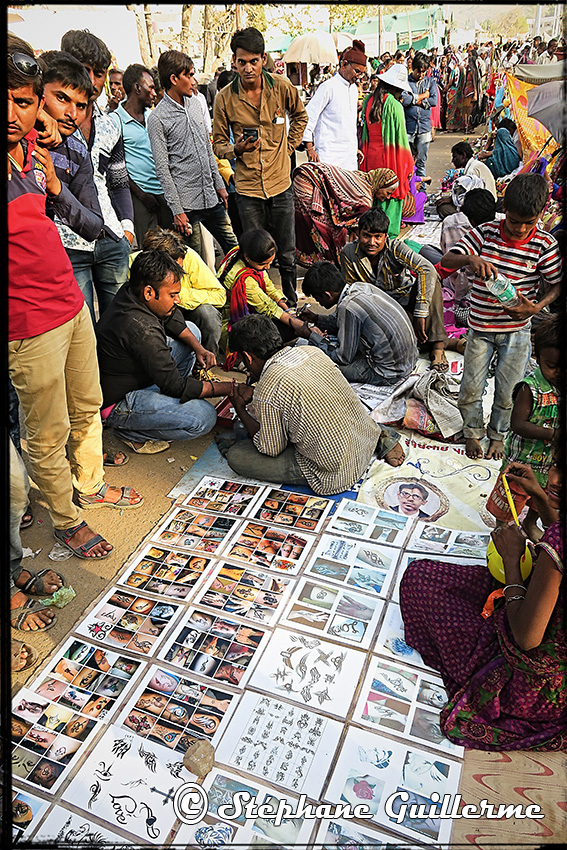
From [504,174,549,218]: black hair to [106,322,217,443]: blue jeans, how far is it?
1736 millimetres

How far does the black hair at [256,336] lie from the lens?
2770mm

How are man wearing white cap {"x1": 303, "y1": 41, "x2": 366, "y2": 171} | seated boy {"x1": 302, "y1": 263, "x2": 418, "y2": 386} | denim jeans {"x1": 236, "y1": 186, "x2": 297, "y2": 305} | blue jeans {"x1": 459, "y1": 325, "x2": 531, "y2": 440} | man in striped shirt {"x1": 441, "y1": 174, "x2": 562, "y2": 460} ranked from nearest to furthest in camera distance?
1. man in striped shirt {"x1": 441, "y1": 174, "x2": 562, "y2": 460}
2. blue jeans {"x1": 459, "y1": 325, "x2": 531, "y2": 440}
3. seated boy {"x1": 302, "y1": 263, "x2": 418, "y2": 386}
4. denim jeans {"x1": 236, "y1": 186, "x2": 297, "y2": 305}
5. man wearing white cap {"x1": 303, "y1": 41, "x2": 366, "y2": 171}

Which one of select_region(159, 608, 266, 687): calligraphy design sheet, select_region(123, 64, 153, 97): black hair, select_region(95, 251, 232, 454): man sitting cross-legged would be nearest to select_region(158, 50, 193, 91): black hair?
select_region(123, 64, 153, 97): black hair

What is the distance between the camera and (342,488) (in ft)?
9.25

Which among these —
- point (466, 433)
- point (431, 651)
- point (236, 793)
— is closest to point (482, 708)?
point (431, 651)

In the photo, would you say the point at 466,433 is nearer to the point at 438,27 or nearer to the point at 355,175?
the point at 355,175

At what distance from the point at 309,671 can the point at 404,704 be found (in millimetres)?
315

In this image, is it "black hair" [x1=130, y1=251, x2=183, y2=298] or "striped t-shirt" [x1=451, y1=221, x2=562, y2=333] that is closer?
"striped t-shirt" [x1=451, y1=221, x2=562, y2=333]

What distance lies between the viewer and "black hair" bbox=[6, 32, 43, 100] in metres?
1.87

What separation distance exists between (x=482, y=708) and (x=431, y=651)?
27 centimetres

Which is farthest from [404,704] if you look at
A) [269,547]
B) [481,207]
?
[481,207]

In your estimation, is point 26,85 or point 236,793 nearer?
point 236,793

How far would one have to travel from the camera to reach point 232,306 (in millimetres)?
3760

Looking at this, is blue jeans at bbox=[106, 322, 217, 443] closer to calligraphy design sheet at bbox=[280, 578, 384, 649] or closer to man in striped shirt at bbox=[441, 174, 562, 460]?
calligraphy design sheet at bbox=[280, 578, 384, 649]
